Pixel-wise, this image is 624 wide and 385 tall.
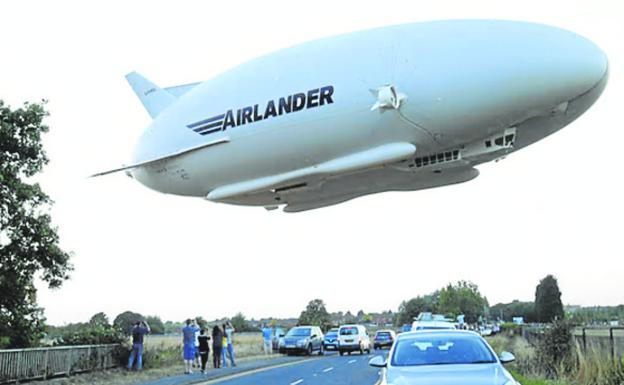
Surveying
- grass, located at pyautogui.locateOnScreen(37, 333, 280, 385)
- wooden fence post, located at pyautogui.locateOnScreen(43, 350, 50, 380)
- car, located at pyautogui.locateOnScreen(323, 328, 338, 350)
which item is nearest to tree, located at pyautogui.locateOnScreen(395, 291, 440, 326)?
car, located at pyautogui.locateOnScreen(323, 328, 338, 350)

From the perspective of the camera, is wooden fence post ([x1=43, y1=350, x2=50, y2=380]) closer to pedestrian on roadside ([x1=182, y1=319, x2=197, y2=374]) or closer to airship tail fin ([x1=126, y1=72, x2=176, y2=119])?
pedestrian on roadside ([x1=182, y1=319, x2=197, y2=374])

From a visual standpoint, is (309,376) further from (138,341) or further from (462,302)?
(462,302)

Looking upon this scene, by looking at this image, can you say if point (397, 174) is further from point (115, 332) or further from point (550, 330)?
point (115, 332)

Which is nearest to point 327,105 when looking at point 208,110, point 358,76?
point 358,76

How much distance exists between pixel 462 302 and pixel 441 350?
13118 centimetres

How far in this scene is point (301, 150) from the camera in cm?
1336

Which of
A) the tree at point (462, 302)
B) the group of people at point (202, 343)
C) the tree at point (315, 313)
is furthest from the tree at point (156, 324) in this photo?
the group of people at point (202, 343)

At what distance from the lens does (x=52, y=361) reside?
2125cm

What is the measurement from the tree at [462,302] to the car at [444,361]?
12049 centimetres

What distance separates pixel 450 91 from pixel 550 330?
13.0 metres

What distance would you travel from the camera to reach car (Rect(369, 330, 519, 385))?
29.8ft

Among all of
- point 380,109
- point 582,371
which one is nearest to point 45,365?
point 380,109

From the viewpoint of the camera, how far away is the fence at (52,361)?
19.3 meters

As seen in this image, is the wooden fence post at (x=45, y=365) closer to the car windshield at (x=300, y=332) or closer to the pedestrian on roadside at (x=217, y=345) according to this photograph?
the pedestrian on roadside at (x=217, y=345)
